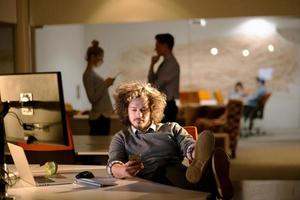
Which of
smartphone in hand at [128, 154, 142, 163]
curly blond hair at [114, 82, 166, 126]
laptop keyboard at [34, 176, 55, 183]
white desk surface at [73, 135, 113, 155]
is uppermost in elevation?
curly blond hair at [114, 82, 166, 126]

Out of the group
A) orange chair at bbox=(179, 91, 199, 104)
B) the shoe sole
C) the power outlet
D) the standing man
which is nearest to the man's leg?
the shoe sole

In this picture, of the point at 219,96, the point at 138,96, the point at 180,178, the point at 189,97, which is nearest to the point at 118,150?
the point at 138,96

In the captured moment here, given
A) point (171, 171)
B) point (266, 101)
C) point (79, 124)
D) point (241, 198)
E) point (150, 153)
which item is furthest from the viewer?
point (266, 101)

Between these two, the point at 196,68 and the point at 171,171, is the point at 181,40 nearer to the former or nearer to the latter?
the point at 196,68

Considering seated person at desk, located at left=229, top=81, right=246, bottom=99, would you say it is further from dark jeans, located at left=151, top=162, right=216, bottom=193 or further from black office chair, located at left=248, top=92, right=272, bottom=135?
dark jeans, located at left=151, top=162, right=216, bottom=193

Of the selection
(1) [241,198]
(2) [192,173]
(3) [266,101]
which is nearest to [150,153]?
(2) [192,173]

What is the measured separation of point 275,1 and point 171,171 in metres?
3.39

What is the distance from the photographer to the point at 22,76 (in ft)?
10.2

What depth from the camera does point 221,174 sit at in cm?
250

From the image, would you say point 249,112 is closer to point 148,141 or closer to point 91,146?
point 91,146

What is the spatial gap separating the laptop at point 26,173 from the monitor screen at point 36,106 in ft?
0.71

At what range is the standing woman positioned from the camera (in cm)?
656

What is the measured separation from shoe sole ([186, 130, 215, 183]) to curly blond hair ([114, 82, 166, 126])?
691mm

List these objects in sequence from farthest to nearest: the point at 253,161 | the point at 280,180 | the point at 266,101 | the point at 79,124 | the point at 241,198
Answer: the point at 266,101 < the point at 253,161 < the point at 79,124 < the point at 280,180 < the point at 241,198
